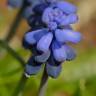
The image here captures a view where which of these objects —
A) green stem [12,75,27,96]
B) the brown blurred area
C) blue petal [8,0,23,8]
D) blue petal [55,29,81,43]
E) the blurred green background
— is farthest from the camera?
the brown blurred area

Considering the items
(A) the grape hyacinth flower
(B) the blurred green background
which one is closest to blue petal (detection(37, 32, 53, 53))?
(A) the grape hyacinth flower

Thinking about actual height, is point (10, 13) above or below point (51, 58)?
below

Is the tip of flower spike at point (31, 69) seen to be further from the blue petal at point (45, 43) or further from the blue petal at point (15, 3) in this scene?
the blue petal at point (15, 3)

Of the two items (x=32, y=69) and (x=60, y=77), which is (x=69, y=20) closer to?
(x=32, y=69)

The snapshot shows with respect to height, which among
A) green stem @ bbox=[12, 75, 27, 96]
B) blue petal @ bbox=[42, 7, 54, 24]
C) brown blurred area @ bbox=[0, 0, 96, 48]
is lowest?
brown blurred area @ bbox=[0, 0, 96, 48]

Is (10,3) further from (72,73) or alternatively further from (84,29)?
(84,29)

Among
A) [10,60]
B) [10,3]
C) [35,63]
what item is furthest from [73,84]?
[35,63]

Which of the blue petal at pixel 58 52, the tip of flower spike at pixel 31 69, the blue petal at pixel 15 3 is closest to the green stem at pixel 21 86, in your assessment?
the tip of flower spike at pixel 31 69

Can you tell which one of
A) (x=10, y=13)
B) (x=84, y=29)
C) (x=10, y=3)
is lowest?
(x=84, y=29)

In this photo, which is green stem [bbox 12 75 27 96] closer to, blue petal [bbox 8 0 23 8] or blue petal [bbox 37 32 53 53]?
blue petal [bbox 37 32 53 53]
